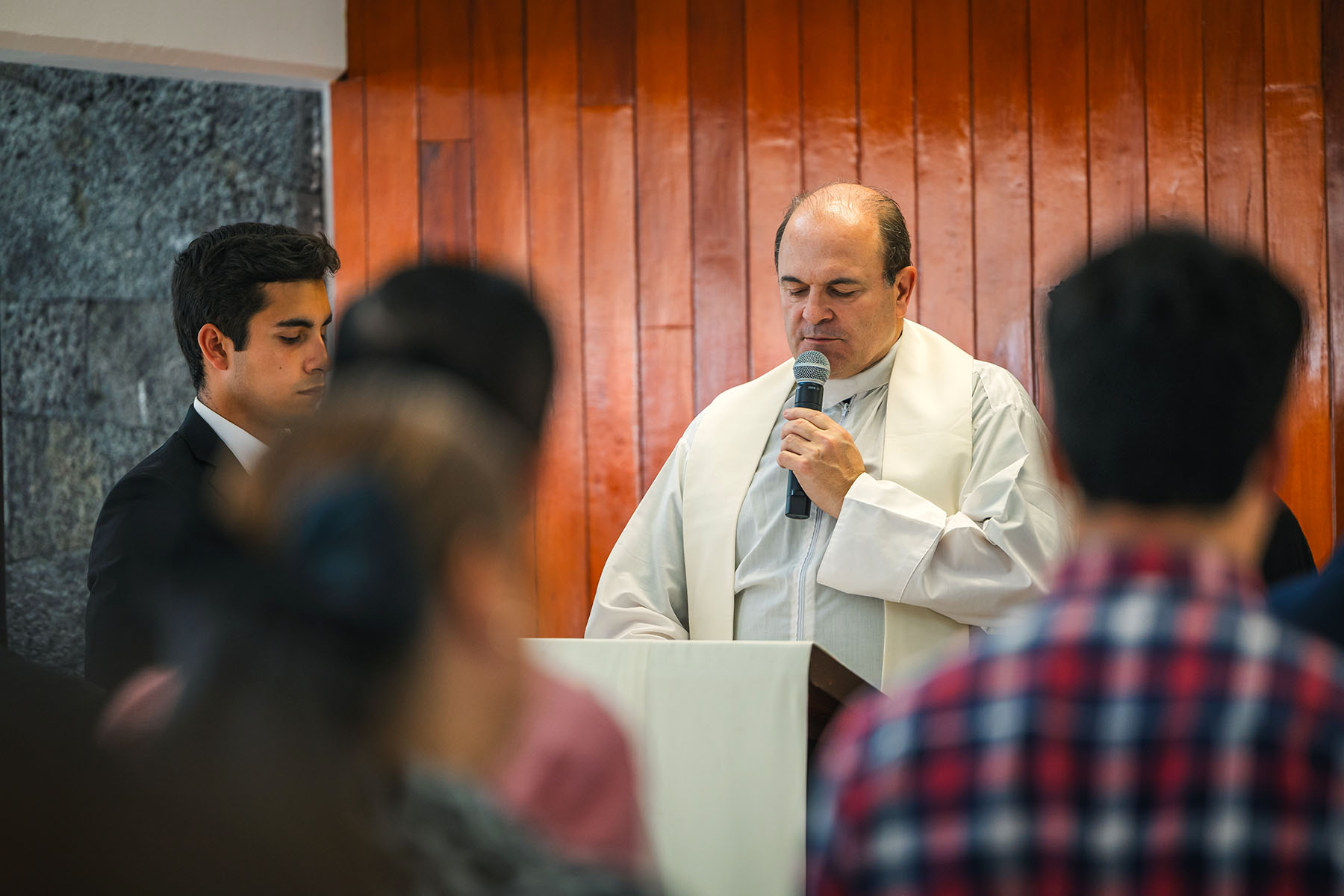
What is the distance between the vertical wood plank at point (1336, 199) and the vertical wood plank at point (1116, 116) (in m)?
0.48

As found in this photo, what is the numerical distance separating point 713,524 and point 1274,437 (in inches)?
75.9

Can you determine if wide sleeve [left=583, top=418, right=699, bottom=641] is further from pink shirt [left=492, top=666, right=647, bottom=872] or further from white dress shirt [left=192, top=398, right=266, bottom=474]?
pink shirt [left=492, top=666, right=647, bottom=872]

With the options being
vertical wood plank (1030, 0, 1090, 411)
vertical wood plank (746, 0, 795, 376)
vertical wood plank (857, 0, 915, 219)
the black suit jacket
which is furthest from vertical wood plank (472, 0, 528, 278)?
the black suit jacket

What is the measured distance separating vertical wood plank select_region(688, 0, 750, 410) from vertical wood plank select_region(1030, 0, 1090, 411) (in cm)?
86

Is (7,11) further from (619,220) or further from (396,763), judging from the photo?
Answer: (396,763)

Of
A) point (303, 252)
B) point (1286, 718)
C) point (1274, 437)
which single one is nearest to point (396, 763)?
point (1286, 718)

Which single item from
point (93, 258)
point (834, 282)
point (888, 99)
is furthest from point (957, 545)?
point (93, 258)

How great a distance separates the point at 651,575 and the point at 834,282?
0.80m

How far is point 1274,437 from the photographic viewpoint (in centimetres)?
98

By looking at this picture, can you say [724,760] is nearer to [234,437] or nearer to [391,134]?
[234,437]

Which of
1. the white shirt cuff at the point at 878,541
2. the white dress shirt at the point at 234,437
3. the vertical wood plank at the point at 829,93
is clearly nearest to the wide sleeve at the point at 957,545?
the white shirt cuff at the point at 878,541

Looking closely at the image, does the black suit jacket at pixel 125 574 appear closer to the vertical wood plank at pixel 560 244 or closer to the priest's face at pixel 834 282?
the priest's face at pixel 834 282

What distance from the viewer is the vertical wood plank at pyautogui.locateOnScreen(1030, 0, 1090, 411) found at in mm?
3633

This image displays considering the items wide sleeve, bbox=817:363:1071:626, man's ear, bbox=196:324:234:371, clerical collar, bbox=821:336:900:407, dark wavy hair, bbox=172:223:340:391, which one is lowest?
wide sleeve, bbox=817:363:1071:626
